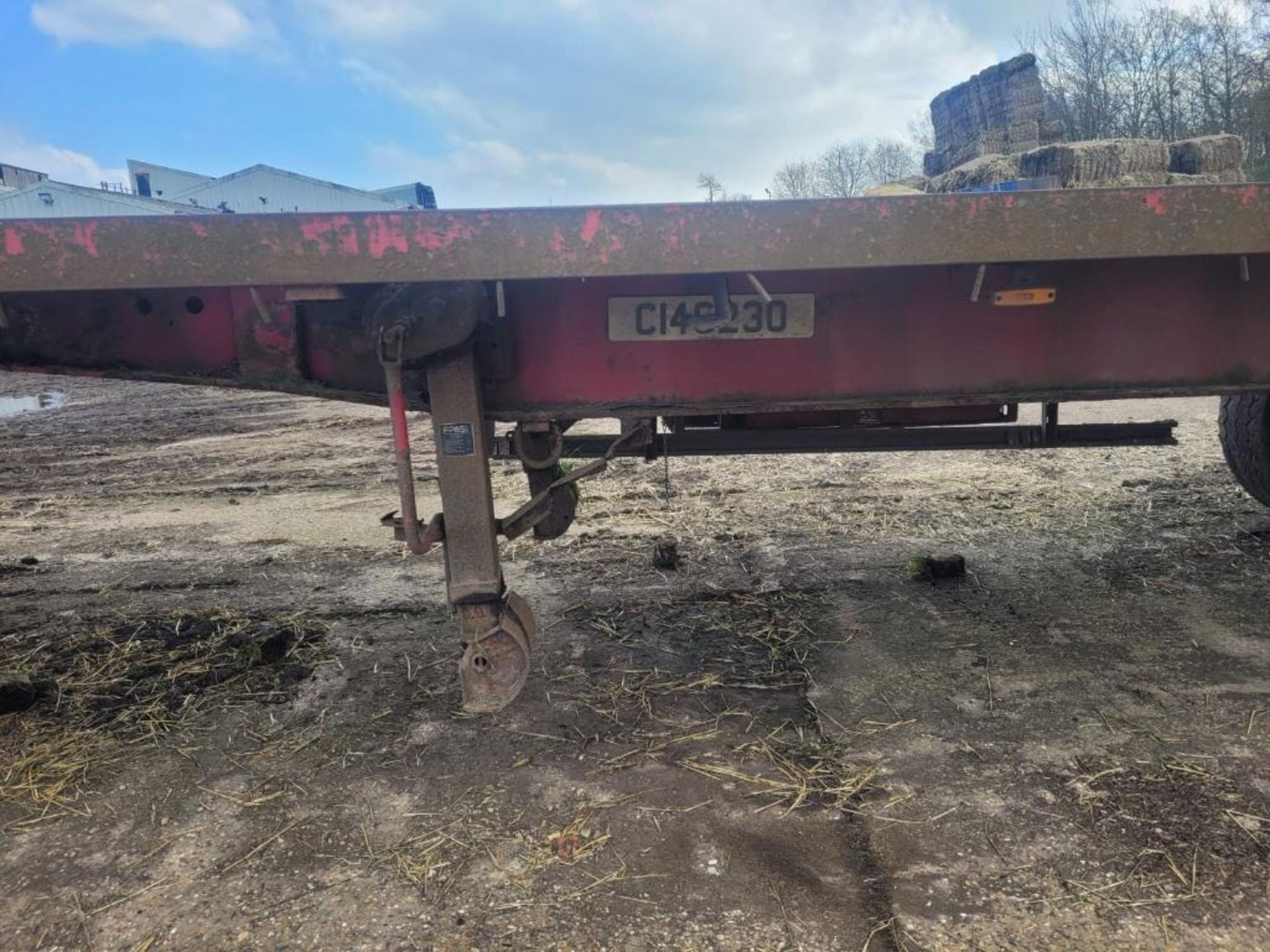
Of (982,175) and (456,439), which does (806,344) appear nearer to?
(456,439)

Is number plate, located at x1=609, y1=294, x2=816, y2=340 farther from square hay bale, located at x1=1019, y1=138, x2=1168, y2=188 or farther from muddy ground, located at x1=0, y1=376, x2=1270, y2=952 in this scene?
square hay bale, located at x1=1019, y1=138, x2=1168, y2=188

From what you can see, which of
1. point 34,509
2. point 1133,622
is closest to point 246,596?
point 34,509

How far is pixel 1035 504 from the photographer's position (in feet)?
17.9

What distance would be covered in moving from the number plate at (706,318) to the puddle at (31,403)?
13472 millimetres

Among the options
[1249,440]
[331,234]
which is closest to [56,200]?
[331,234]

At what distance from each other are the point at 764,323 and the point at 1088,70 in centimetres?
2932

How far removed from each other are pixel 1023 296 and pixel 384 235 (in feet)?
5.77

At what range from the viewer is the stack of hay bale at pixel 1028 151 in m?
4.04

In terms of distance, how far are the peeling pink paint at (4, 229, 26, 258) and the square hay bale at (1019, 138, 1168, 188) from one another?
13.6 feet

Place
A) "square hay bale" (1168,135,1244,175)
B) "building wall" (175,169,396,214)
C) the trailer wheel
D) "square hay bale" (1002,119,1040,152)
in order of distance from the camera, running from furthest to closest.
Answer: "building wall" (175,169,396,214) < "square hay bale" (1002,119,1040,152) < "square hay bale" (1168,135,1244,175) < the trailer wheel

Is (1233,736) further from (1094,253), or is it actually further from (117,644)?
(117,644)

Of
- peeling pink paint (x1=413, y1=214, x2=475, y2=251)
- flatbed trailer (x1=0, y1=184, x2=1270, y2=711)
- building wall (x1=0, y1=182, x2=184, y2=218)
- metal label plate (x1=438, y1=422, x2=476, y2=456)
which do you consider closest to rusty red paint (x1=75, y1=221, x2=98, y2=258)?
flatbed trailer (x1=0, y1=184, x2=1270, y2=711)

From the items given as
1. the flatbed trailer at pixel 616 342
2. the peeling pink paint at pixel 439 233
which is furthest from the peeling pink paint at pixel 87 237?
the peeling pink paint at pixel 439 233

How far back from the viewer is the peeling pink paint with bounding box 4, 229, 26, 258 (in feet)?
6.73
